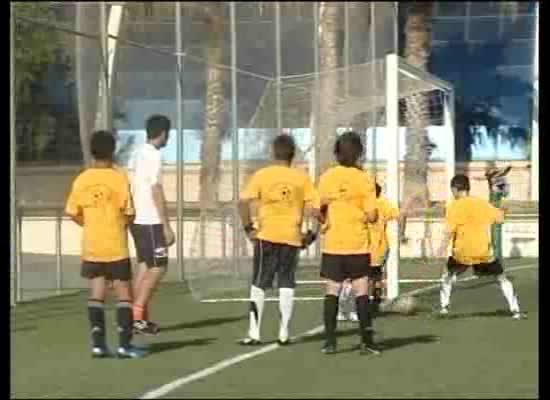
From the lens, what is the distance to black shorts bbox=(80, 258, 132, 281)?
10570 mm

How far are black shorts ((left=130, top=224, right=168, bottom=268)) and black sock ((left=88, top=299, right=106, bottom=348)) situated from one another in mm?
1533

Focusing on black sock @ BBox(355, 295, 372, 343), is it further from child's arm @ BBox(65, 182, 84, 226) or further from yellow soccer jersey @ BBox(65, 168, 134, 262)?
child's arm @ BBox(65, 182, 84, 226)

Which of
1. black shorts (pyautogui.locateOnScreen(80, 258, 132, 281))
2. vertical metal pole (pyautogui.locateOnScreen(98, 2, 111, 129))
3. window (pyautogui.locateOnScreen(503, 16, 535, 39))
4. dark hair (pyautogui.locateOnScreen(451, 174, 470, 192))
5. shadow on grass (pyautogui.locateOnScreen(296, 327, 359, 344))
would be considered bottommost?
shadow on grass (pyautogui.locateOnScreen(296, 327, 359, 344))

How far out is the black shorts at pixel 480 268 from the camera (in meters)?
13.8

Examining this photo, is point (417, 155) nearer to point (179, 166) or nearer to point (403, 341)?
point (179, 166)

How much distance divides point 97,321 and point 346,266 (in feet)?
6.51

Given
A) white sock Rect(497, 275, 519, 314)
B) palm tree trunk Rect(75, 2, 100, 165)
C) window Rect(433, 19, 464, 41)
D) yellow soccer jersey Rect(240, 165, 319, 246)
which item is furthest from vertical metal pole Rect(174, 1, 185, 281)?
window Rect(433, 19, 464, 41)

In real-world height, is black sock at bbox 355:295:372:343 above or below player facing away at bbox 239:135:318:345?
below

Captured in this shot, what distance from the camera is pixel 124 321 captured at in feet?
34.8

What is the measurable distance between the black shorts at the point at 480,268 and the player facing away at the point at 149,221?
3181 millimetres

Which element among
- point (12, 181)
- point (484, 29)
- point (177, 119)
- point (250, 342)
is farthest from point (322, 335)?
point (484, 29)

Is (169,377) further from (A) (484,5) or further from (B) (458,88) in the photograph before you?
(A) (484,5)

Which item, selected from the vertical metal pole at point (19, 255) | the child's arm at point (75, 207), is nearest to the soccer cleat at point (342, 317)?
the child's arm at point (75, 207)

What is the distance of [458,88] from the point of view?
42.7 m
